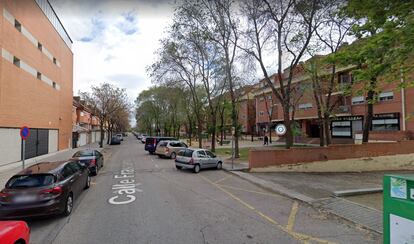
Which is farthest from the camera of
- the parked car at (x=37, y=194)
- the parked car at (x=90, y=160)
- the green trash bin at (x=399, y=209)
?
the parked car at (x=90, y=160)

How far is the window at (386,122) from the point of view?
30328 mm

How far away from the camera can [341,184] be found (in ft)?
39.7

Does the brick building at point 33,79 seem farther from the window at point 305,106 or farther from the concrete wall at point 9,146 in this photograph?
the window at point 305,106

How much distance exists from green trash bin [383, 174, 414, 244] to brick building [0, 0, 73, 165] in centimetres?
2011

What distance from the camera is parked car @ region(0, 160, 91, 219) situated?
6320 mm

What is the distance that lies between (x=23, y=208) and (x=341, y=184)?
1237 centimetres

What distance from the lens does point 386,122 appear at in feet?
104

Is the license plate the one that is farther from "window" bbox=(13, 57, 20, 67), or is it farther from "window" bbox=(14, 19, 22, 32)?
"window" bbox=(14, 19, 22, 32)

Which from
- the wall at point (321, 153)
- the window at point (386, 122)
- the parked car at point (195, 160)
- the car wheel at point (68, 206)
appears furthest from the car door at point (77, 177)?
the window at point (386, 122)

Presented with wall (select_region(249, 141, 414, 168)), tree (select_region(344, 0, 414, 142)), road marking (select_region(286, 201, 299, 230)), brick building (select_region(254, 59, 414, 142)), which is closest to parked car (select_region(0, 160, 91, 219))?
road marking (select_region(286, 201, 299, 230))

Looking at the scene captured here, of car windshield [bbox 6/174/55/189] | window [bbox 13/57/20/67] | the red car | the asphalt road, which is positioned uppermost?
window [bbox 13/57/20/67]

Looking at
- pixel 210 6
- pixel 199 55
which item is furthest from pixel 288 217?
pixel 199 55

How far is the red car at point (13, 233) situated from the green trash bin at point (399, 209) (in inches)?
237

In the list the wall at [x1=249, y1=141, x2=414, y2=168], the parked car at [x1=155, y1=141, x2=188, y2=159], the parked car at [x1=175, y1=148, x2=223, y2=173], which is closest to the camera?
the parked car at [x1=175, y1=148, x2=223, y2=173]
